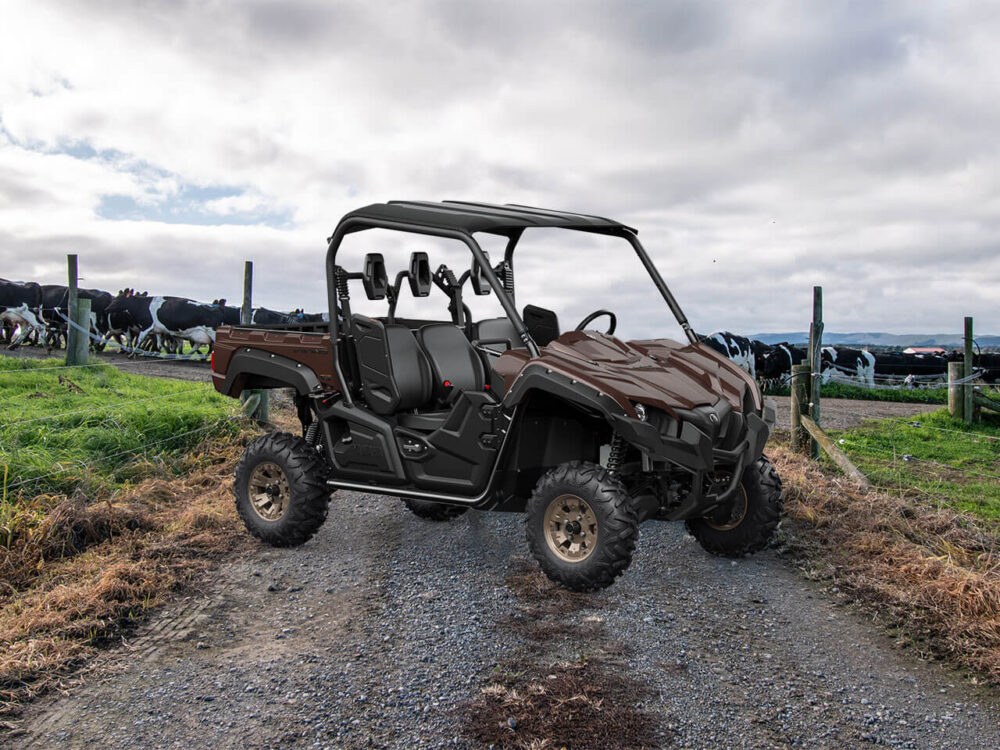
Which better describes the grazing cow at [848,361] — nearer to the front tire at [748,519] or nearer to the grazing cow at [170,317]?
the grazing cow at [170,317]

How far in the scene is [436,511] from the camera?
759cm

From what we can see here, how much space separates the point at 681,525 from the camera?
730 cm

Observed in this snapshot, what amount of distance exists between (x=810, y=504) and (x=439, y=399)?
3431 mm

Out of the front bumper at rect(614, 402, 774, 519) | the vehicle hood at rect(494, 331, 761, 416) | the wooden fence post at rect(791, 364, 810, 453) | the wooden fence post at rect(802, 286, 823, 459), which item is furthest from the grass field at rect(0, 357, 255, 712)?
the wooden fence post at rect(802, 286, 823, 459)

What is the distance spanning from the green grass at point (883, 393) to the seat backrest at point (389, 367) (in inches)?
681

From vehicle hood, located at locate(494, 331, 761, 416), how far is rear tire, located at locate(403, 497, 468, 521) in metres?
2.36

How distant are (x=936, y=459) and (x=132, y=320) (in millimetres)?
22651

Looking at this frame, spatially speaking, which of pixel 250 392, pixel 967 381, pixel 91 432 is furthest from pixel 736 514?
pixel 967 381

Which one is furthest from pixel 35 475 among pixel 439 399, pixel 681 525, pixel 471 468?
pixel 681 525

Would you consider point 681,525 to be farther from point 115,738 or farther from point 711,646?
point 115,738

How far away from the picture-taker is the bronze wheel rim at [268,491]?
22.8 feet

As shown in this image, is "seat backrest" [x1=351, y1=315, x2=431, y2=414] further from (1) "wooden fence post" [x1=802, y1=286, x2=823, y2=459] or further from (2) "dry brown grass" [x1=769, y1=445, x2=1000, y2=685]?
(1) "wooden fence post" [x1=802, y1=286, x2=823, y2=459]

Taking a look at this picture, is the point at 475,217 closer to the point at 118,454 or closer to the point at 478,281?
the point at 478,281

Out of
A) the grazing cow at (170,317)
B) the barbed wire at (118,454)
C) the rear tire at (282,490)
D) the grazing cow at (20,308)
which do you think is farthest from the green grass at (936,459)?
the grazing cow at (20,308)
